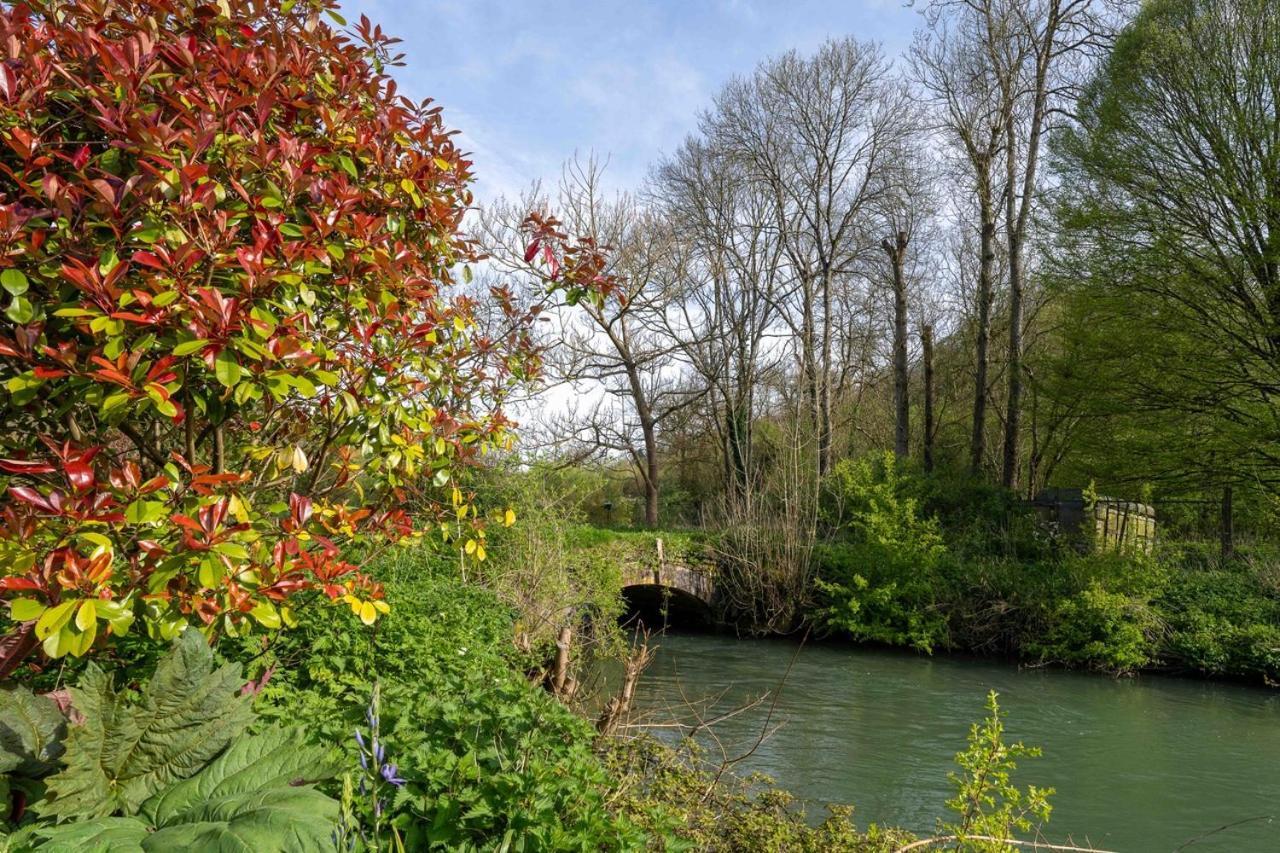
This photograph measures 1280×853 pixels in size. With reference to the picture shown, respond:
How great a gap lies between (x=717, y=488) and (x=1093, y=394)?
10771mm

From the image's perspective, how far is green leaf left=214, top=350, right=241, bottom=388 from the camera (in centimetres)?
221

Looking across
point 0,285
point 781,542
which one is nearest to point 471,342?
point 0,285

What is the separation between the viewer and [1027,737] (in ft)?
30.5

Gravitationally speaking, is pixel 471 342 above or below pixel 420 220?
below

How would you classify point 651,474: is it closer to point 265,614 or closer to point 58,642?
point 265,614

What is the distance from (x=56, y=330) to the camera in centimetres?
246

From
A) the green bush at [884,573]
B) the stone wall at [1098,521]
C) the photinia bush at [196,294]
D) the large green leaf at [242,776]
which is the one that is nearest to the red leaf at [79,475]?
the photinia bush at [196,294]

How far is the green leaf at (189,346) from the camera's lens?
213cm

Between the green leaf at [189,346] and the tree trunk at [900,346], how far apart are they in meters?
20.3

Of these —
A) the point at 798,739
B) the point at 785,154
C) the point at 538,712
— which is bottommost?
the point at 798,739

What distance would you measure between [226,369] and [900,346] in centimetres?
2127

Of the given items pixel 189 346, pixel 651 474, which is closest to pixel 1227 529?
pixel 651 474

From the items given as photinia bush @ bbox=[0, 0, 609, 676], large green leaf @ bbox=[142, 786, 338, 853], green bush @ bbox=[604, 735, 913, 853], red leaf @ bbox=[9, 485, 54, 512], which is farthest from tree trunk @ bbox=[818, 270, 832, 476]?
red leaf @ bbox=[9, 485, 54, 512]

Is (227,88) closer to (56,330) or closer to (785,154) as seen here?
(56,330)
